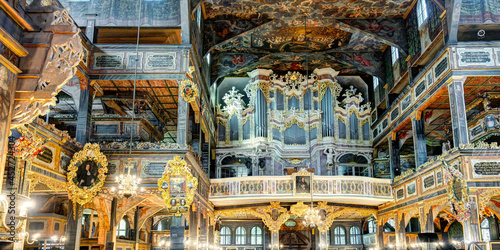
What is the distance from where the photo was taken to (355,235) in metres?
27.4

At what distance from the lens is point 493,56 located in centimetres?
1605

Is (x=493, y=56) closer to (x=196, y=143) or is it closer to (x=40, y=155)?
(x=196, y=143)

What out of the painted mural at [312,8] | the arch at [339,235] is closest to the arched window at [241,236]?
the arch at [339,235]

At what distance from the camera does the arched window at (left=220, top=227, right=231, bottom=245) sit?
2758 cm

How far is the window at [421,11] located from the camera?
64.1 feet

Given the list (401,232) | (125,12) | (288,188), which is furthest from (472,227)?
(125,12)

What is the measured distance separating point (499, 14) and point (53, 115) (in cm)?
1934

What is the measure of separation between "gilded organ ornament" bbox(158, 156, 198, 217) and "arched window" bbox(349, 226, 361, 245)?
53.8ft

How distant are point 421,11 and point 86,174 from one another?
15881 mm

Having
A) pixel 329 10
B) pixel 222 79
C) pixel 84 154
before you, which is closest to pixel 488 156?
pixel 329 10

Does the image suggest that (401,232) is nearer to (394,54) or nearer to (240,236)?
A: (394,54)

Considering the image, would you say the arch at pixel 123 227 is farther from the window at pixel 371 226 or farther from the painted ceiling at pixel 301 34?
the window at pixel 371 226

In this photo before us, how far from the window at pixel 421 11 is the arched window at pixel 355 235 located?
13.5m

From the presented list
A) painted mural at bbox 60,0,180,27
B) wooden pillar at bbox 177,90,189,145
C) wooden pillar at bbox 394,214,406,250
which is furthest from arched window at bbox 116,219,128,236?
wooden pillar at bbox 394,214,406,250
